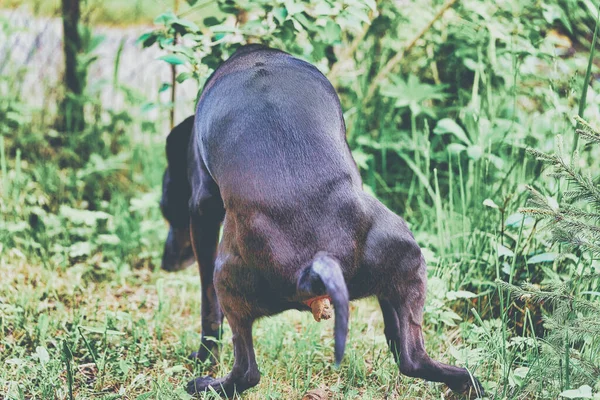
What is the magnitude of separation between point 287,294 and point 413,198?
7.26 ft

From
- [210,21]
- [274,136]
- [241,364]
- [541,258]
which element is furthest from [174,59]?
[541,258]

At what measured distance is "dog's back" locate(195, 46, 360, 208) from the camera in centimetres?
234

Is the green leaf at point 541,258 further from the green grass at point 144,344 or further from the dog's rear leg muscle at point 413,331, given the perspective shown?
the dog's rear leg muscle at point 413,331

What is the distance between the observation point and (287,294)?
92.0 inches

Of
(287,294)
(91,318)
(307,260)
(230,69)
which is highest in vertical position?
(230,69)

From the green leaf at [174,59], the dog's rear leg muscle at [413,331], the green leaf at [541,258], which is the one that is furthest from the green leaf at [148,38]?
the green leaf at [541,258]

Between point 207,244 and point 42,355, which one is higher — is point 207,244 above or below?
above

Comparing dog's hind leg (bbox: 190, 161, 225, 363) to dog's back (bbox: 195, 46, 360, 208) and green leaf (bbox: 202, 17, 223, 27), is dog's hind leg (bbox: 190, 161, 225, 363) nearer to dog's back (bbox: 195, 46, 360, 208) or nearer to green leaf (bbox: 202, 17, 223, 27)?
dog's back (bbox: 195, 46, 360, 208)

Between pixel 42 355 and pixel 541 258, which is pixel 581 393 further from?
pixel 42 355

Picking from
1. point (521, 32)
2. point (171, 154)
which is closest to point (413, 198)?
point (521, 32)

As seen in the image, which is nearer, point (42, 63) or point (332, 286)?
point (332, 286)

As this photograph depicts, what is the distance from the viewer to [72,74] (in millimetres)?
5031

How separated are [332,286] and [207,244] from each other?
1.13 metres

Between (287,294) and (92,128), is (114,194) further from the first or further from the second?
(287,294)
